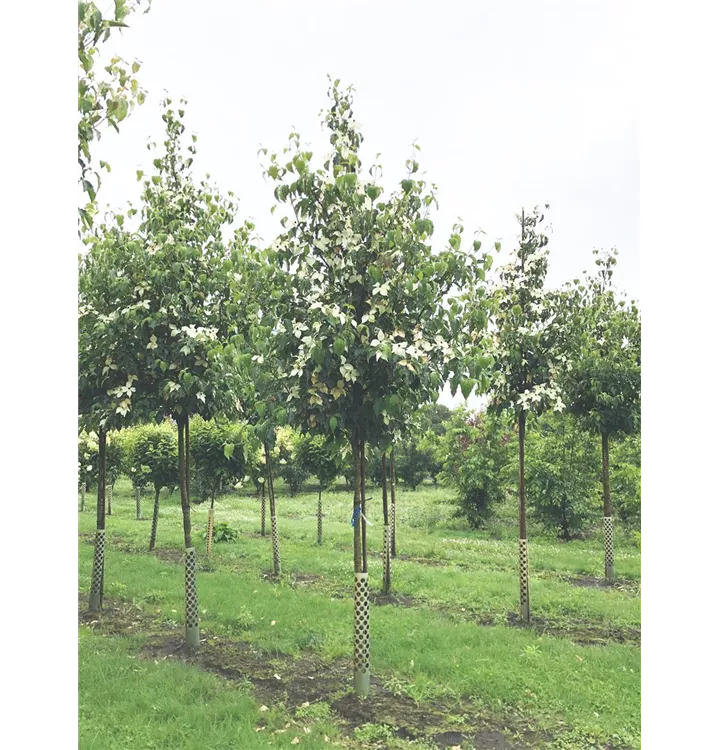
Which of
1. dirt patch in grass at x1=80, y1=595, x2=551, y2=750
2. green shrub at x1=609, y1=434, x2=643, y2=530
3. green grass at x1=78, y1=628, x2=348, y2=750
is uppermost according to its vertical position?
green shrub at x1=609, y1=434, x2=643, y2=530

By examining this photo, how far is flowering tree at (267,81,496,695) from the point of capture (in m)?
4.21

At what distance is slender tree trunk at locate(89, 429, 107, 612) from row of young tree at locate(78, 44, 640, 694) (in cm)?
2

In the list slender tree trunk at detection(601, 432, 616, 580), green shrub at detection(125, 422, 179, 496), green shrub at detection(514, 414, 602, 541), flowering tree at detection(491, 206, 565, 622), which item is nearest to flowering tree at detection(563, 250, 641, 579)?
slender tree trunk at detection(601, 432, 616, 580)

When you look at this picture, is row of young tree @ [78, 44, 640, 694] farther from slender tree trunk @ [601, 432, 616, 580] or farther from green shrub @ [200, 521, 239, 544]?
green shrub @ [200, 521, 239, 544]

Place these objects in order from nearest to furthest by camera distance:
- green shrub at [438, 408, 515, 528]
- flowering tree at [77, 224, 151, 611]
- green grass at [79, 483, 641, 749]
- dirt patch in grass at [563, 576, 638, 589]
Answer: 1. green grass at [79, 483, 641, 749]
2. flowering tree at [77, 224, 151, 611]
3. dirt patch in grass at [563, 576, 638, 589]
4. green shrub at [438, 408, 515, 528]

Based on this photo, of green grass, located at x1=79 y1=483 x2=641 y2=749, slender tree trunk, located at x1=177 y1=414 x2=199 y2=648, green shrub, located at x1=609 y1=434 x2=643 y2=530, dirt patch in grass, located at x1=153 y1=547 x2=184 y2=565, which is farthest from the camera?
green shrub, located at x1=609 y1=434 x2=643 y2=530

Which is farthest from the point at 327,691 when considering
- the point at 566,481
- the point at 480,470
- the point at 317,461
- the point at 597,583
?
the point at 480,470

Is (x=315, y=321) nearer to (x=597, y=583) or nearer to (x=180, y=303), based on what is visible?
(x=180, y=303)

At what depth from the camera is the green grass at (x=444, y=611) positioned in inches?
184

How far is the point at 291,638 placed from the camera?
19.6 ft

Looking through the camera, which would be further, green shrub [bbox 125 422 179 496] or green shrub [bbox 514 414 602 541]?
green shrub [bbox 514 414 602 541]

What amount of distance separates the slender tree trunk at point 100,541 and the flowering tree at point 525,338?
460cm

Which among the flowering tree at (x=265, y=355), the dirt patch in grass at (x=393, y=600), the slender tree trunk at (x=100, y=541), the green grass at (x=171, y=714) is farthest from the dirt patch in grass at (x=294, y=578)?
the flowering tree at (x=265, y=355)

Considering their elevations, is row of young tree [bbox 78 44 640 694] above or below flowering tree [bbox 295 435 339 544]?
above
